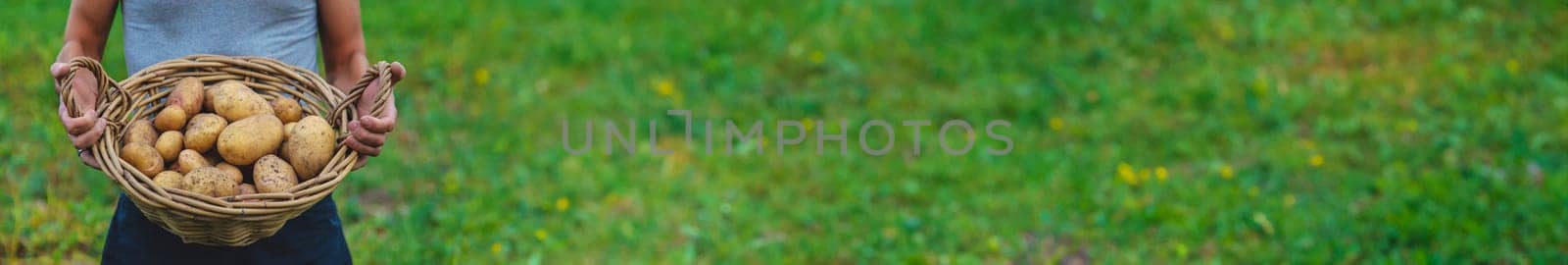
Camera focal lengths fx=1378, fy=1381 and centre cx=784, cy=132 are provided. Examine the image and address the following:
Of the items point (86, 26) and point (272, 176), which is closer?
point (272, 176)

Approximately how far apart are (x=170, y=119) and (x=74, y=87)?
0.55 ft

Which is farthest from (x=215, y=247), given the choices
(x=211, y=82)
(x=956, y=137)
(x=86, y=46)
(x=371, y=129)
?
(x=956, y=137)

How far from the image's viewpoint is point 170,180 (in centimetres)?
234

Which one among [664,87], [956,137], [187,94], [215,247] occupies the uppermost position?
[187,94]

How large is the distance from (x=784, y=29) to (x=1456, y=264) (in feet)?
10.1

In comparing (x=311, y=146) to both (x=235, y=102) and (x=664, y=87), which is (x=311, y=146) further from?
(x=664, y=87)

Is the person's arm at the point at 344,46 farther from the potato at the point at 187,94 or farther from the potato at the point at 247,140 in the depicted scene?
the potato at the point at 187,94

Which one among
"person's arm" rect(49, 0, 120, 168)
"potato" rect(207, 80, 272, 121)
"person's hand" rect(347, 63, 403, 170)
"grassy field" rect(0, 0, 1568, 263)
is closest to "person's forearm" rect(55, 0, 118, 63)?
"person's arm" rect(49, 0, 120, 168)

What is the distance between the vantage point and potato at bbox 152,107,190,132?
2.46 m

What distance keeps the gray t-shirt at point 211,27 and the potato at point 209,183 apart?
1.17 feet

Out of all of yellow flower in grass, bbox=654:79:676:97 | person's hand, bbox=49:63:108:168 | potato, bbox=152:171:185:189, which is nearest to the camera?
person's hand, bbox=49:63:108:168

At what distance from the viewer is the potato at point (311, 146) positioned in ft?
7.89

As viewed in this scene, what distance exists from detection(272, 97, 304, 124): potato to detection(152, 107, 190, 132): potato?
167 millimetres

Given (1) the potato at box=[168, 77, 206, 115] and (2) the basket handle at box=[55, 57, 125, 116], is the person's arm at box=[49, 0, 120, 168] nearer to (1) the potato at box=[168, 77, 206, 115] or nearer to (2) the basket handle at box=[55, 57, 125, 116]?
(2) the basket handle at box=[55, 57, 125, 116]
